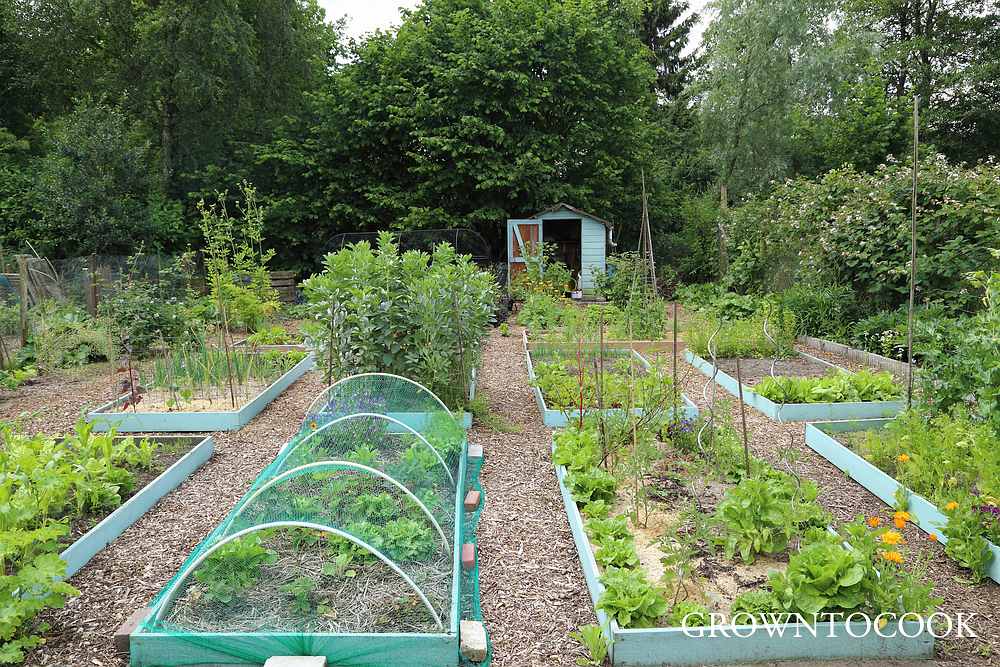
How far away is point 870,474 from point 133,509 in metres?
4.72

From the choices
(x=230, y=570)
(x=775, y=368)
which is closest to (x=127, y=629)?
(x=230, y=570)

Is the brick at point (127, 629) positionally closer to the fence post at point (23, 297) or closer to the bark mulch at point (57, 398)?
the bark mulch at point (57, 398)

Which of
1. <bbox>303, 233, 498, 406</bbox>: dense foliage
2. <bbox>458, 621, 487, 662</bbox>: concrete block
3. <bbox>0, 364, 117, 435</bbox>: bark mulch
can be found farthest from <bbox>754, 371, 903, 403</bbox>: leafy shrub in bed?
<bbox>0, 364, 117, 435</bbox>: bark mulch

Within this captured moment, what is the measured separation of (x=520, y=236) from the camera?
14.6 meters

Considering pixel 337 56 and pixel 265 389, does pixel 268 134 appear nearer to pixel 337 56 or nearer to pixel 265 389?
pixel 337 56

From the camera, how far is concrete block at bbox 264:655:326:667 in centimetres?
256

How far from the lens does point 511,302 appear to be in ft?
43.5

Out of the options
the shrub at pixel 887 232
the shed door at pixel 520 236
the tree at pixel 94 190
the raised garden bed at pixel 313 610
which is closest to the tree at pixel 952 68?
the shrub at pixel 887 232

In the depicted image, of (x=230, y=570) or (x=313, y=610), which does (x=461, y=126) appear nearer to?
(x=230, y=570)

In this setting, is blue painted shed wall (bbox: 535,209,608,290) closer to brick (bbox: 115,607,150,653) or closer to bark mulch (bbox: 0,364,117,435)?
bark mulch (bbox: 0,364,117,435)

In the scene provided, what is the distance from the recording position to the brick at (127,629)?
2811mm

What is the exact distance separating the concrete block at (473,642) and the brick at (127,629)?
53.8 inches

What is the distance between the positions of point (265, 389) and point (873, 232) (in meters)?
7.55

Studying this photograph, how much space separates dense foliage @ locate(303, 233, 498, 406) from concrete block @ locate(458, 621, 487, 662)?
2864 millimetres
